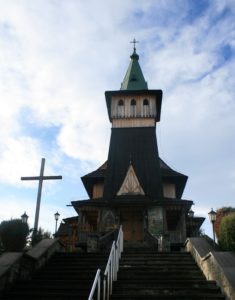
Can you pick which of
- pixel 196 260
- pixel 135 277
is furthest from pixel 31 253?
pixel 196 260

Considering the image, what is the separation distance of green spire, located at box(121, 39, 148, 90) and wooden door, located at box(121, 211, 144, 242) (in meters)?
11.9

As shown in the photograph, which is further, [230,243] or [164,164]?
[164,164]

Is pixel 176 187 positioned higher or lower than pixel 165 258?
higher

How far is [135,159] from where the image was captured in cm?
2692

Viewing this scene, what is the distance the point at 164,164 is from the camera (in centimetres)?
3142

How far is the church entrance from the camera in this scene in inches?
933

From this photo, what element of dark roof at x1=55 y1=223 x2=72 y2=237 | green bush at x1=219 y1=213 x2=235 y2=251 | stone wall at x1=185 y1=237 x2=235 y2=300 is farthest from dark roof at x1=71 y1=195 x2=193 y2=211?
dark roof at x1=55 y1=223 x2=72 y2=237

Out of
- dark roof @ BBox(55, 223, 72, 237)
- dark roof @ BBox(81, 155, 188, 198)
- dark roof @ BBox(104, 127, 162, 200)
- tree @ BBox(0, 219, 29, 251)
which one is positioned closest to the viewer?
tree @ BBox(0, 219, 29, 251)

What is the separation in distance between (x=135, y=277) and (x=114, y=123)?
20136 millimetres

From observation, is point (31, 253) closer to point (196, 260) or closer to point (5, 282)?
point (5, 282)

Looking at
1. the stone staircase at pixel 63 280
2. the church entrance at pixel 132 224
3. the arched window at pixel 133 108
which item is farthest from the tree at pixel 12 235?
the arched window at pixel 133 108

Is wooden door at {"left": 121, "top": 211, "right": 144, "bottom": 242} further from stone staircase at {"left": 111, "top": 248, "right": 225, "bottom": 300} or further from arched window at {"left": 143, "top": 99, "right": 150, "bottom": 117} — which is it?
stone staircase at {"left": 111, "top": 248, "right": 225, "bottom": 300}

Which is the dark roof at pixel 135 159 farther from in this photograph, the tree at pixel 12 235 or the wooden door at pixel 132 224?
the tree at pixel 12 235

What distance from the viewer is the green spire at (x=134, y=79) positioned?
104 feet
